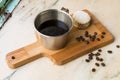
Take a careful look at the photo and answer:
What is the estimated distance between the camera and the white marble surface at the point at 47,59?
80 centimetres

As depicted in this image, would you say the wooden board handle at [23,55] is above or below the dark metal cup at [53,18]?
below

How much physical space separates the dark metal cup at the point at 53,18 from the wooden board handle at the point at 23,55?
4cm

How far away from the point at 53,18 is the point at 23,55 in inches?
5.8

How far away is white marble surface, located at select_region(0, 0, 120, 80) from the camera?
0.80 metres

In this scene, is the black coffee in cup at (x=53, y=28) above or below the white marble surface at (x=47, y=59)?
above

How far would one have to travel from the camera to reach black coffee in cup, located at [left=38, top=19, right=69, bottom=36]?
0.82 meters

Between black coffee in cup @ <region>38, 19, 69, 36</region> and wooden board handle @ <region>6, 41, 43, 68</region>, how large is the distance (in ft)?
0.19

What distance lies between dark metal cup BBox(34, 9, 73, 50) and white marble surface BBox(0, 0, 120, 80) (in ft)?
0.18

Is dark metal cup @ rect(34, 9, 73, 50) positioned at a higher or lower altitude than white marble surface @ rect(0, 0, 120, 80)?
higher

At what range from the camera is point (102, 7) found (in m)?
0.99

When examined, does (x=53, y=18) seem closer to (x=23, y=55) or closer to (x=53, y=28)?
(x=53, y=28)

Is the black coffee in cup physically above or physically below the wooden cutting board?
above

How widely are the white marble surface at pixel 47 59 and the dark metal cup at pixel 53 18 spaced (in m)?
0.05

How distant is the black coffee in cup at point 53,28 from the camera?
82 centimetres
